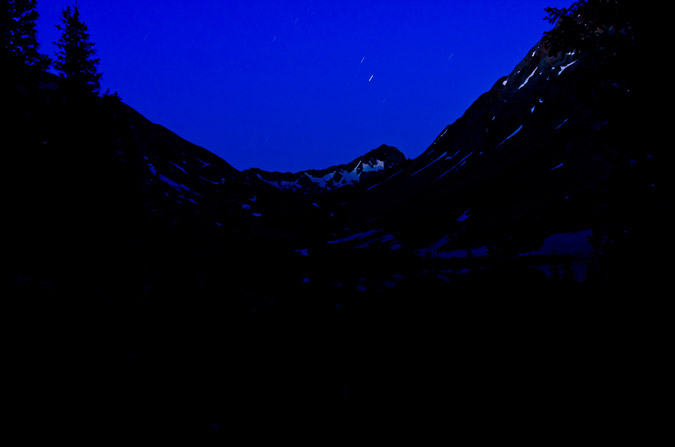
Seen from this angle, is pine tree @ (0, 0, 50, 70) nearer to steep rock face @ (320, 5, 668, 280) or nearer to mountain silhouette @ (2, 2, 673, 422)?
mountain silhouette @ (2, 2, 673, 422)

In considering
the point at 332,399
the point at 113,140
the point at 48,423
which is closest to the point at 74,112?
the point at 113,140

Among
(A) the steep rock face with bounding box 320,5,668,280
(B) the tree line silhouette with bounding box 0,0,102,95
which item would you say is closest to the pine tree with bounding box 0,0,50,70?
(B) the tree line silhouette with bounding box 0,0,102,95

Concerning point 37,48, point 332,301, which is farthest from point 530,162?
point 37,48

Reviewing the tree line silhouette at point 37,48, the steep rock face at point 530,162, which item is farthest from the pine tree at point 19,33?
the steep rock face at point 530,162

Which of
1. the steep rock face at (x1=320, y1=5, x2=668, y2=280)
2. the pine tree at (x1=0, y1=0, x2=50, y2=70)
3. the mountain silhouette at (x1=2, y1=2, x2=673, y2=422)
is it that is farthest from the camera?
the pine tree at (x1=0, y1=0, x2=50, y2=70)

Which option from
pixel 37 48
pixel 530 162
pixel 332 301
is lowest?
pixel 332 301

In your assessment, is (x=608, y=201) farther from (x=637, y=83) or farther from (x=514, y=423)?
(x=514, y=423)

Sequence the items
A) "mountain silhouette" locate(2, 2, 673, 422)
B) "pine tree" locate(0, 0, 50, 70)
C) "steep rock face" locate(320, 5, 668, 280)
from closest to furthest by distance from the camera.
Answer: "mountain silhouette" locate(2, 2, 673, 422) < "steep rock face" locate(320, 5, 668, 280) < "pine tree" locate(0, 0, 50, 70)

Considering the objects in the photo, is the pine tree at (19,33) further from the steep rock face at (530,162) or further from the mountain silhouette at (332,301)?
the steep rock face at (530,162)

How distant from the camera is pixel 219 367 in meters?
7.97

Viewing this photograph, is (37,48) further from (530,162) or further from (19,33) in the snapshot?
(530,162)

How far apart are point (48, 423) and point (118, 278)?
10698 mm

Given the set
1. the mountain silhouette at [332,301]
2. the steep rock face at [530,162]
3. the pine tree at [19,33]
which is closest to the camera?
the mountain silhouette at [332,301]

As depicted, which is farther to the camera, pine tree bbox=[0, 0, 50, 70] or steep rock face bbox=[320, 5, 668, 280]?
pine tree bbox=[0, 0, 50, 70]
